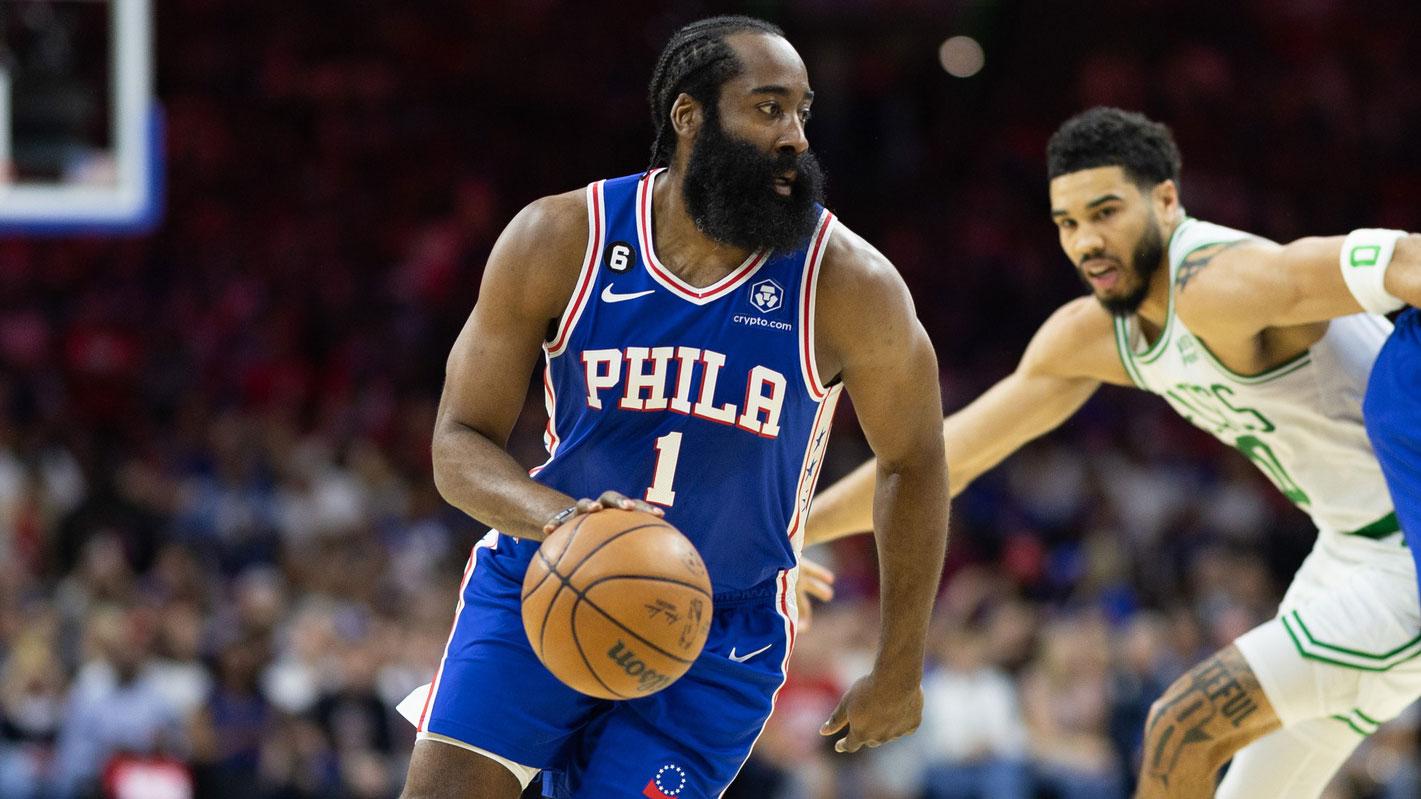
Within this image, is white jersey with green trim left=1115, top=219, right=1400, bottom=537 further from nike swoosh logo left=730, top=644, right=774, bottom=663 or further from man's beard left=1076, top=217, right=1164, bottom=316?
nike swoosh logo left=730, top=644, right=774, bottom=663

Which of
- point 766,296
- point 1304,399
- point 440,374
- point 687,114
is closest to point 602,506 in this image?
point 766,296

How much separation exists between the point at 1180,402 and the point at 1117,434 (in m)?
8.25

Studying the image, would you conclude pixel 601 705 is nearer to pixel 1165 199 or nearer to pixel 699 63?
pixel 699 63

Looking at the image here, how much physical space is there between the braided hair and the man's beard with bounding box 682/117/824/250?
85 millimetres

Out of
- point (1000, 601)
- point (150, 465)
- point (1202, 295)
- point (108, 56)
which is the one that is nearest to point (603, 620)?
point (1202, 295)

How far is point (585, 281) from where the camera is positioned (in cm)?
372

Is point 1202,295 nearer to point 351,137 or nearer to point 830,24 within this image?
point 351,137

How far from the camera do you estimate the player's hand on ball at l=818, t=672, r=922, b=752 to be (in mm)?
3955

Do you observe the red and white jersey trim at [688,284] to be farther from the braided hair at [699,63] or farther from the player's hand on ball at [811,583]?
the player's hand on ball at [811,583]

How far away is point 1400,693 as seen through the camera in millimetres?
4762

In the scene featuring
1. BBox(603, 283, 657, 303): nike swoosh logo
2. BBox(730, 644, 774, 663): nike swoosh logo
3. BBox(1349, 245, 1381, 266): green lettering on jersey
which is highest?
BBox(1349, 245, 1381, 266): green lettering on jersey

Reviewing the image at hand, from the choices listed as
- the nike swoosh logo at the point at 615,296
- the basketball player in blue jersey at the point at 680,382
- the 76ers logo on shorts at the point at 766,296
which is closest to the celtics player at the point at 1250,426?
the basketball player in blue jersey at the point at 680,382

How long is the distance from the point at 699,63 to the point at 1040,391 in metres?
1.91

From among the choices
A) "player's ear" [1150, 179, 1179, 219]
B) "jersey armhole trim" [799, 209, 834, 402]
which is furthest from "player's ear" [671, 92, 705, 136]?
"player's ear" [1150, 179, 1179, 219]
